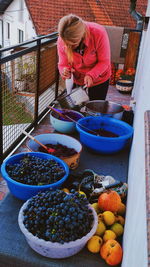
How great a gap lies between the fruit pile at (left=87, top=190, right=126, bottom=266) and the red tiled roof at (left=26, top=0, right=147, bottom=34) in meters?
11.4

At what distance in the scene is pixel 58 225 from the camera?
50.7 inches

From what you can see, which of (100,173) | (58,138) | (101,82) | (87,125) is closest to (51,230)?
(100,173)

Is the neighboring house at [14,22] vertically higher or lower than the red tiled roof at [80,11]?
lower

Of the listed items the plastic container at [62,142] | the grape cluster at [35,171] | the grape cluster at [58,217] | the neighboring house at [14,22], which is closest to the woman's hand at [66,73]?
the plastic container at [62,142]

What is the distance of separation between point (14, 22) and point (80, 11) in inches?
244

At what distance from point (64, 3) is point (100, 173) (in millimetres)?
12798

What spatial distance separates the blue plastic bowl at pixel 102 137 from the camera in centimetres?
218

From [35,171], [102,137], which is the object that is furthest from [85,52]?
[35,171]

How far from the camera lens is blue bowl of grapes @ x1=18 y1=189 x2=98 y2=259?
1.28 meters

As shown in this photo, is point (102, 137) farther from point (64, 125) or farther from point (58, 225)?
point (58, 225)

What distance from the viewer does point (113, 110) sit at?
108 inches

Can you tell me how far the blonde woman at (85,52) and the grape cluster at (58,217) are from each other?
53.5 inches

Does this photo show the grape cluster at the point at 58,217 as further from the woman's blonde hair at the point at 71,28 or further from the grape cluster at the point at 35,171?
the woman's blonde hair at the point at 71,28

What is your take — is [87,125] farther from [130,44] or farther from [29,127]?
[130,44]
